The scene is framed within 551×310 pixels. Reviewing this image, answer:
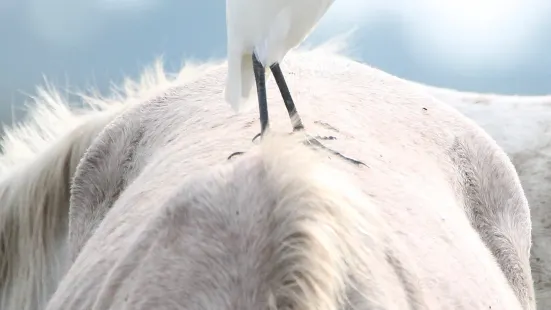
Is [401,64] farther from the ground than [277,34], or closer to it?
closer to it

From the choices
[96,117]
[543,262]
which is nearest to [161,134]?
[96,117]

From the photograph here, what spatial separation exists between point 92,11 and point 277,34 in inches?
153

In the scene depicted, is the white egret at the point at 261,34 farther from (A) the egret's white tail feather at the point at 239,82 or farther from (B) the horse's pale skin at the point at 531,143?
(B) the horse's pale skin at the point at 531,143

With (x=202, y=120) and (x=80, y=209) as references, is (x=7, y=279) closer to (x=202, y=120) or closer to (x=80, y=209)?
(x=80, y=209)

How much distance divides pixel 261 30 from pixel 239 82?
0.06 metres

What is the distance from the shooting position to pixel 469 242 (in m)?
0.77

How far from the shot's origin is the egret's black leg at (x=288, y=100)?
769 millimetres

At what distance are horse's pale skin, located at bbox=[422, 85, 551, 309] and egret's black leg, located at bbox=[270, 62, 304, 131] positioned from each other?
879mm

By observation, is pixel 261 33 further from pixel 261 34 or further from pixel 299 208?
pixel 299 208

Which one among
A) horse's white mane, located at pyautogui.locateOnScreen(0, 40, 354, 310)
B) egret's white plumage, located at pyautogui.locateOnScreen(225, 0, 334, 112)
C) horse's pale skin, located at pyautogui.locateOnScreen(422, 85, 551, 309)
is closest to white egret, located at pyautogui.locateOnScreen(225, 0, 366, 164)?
egret's white plumage, located at pyautogui.locateOnScreen(225, 0, 334, 112)

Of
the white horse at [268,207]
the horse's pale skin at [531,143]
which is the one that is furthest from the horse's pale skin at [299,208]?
the horse's pale skin at [531,143]

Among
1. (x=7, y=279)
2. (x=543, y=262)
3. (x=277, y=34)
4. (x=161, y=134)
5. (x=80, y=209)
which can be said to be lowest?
(x=543, y=262)

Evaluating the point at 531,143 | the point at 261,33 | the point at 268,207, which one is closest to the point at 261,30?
the point at 261,33

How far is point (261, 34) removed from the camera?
895 millimetres
